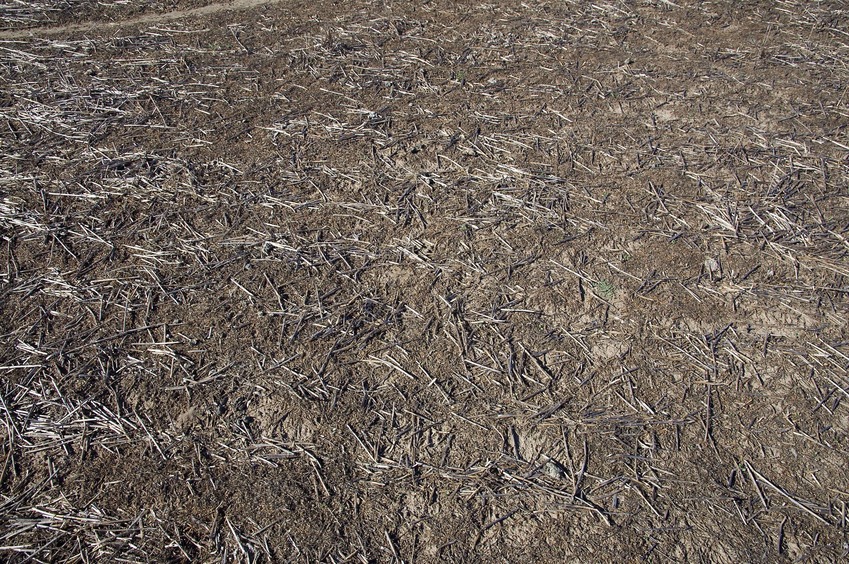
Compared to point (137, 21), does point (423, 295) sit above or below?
below

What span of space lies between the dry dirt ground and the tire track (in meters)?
0.07

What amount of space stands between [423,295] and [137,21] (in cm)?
361

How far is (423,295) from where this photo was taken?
122 inches

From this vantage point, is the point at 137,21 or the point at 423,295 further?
the point at 137,21

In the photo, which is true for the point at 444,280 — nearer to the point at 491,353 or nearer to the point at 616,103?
the point at 491,353

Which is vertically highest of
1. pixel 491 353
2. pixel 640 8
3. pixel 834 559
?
pixel 640 8

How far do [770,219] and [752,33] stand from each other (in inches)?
86.7

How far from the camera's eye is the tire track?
5070 millimetres

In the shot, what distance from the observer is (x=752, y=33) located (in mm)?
5066

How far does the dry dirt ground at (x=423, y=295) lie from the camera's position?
2355mm

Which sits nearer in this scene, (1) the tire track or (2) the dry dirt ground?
(2) the dry dirt ground

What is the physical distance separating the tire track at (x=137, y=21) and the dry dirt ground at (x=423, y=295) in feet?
0.23

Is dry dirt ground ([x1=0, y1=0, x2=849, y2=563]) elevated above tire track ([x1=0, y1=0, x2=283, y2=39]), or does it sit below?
below

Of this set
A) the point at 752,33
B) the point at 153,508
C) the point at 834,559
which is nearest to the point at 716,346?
the point at 834,559
